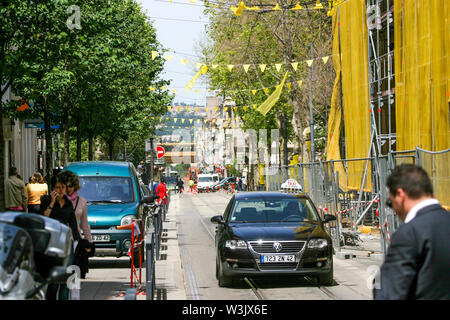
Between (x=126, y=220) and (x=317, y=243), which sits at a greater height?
(x=126, y=220)

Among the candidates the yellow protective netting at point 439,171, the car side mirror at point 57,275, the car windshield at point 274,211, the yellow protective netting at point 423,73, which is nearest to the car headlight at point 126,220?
the car windshield at point 274,211

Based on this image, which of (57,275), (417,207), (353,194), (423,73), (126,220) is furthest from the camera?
(353,194)

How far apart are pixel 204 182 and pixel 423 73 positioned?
73.3m

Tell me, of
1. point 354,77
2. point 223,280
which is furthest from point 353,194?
point 223,280

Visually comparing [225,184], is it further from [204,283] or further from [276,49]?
[204,283]

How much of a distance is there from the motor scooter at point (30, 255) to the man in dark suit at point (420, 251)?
2409mm

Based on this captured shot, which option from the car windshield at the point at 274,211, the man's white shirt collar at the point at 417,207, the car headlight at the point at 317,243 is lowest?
the car headlight at the point at 317,243

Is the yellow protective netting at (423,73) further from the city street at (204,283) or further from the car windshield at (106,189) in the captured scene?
the car windshield at (106,189)

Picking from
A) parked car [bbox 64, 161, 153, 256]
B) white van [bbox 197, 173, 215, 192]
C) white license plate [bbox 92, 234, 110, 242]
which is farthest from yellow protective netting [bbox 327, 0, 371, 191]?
white van [bbox 197, 173, 215, 192]

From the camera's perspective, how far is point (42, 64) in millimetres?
18547

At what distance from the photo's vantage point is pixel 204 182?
93.2m

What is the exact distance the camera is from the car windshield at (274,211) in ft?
45.6
